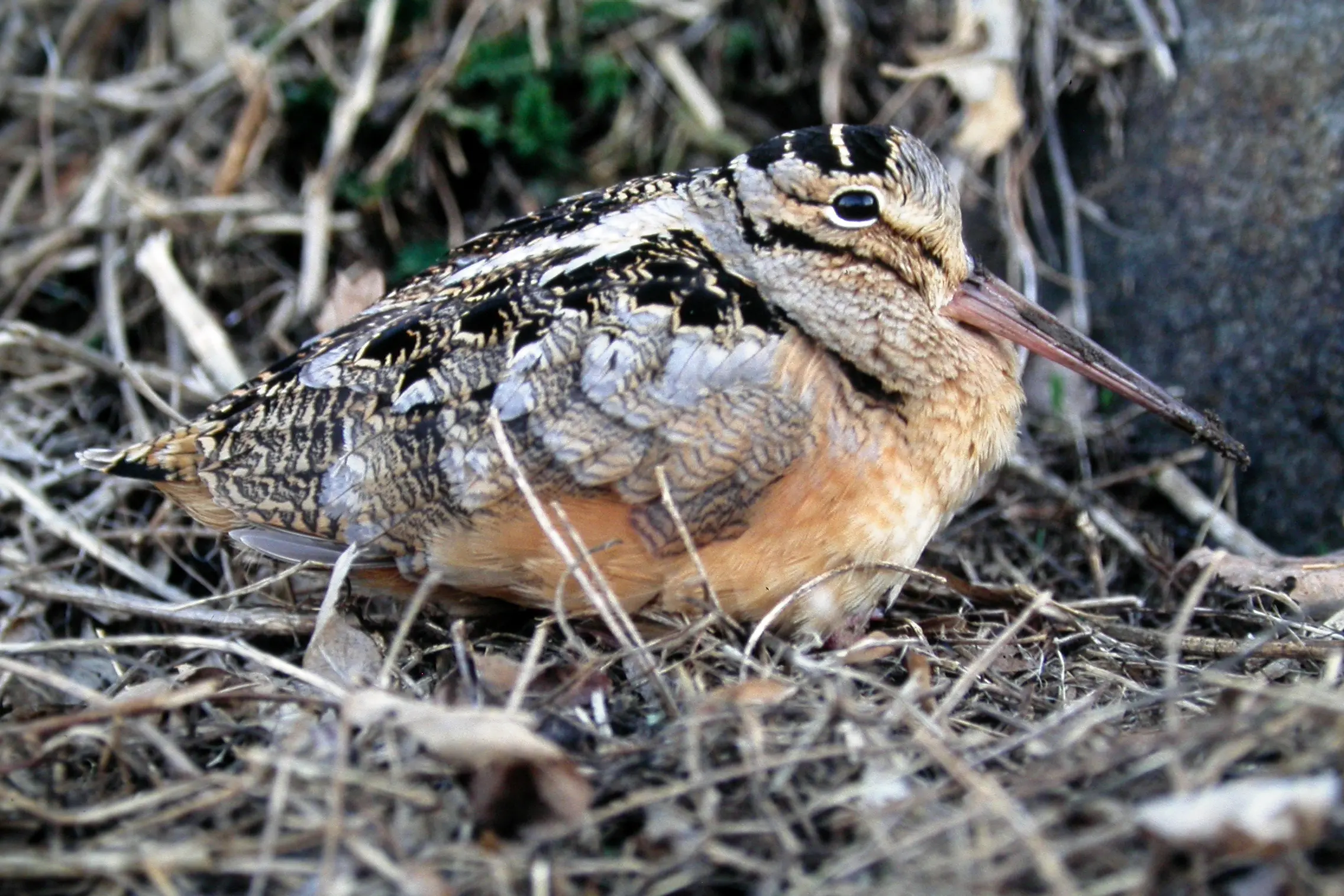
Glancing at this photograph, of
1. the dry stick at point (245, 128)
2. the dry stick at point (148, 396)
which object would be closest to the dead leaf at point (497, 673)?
the dry stick at point (148, 396)

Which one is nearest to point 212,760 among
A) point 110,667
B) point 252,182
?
point 110,667

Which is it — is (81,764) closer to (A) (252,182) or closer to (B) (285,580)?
(B) (285,580)

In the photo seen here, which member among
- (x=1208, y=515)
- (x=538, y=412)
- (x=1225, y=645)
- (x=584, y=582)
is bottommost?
(x=1208, y=515)

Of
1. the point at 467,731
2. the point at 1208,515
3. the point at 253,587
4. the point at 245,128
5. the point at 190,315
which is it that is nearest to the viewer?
the point at 467,731

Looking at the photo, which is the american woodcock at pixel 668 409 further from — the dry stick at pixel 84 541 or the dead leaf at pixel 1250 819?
the dead leaf at pixel 1250 819

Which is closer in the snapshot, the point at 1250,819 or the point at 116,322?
A: the point at 1250,819


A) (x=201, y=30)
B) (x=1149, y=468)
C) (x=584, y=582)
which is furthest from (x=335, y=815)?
(x=201, y=30)

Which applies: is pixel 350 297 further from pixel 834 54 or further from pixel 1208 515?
pixel 1208 515
